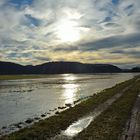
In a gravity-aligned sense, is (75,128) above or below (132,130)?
below

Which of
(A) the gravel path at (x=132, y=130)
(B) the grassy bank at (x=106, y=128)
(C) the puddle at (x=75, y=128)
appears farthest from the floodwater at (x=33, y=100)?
(A) the gravel path at (x=132, y=130)

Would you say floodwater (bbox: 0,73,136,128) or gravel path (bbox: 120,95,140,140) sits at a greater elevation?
gravel path (bbox: 120,95,140,140)

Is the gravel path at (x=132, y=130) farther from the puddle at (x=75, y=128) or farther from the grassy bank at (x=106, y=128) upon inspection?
the puddle at (x=75, y=128)

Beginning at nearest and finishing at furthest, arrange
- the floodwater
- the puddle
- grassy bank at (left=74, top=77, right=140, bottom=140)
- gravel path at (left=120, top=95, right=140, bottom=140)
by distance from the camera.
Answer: gravel path at (left=120, top=95, right=140, bottom=140), grassy bank at (left=74, top=77, right=140, bottom=140), the puddle, the floodwater

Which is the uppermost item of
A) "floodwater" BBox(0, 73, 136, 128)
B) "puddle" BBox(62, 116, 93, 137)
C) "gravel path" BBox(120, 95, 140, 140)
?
"gravel path" BBox(120, 95, 140, 140)

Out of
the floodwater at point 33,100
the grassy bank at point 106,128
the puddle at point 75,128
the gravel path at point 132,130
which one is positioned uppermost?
the gravel path at point 132,130

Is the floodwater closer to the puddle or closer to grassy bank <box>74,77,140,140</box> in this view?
the puddle

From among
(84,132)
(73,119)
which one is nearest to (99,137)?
(84,132)

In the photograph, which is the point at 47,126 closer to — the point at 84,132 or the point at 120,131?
the point at 84,132

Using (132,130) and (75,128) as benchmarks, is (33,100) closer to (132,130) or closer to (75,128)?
(75,128)

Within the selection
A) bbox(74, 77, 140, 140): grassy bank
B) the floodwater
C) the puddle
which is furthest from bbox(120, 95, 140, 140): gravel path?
the floodwater

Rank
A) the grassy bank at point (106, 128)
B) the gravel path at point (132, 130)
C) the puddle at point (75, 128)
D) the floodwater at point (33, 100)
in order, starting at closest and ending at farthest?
the gravel path at point (132, 130), the grassy bank at point (106, 128), the puddle at point (75, 128), the floodwater at point (33, 100)

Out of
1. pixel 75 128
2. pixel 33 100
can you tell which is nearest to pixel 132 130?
pixel 75 128

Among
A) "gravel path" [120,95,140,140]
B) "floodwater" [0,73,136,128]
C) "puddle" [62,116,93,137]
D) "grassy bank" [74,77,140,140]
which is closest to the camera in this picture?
"gravel path" [120,95,140,140]
